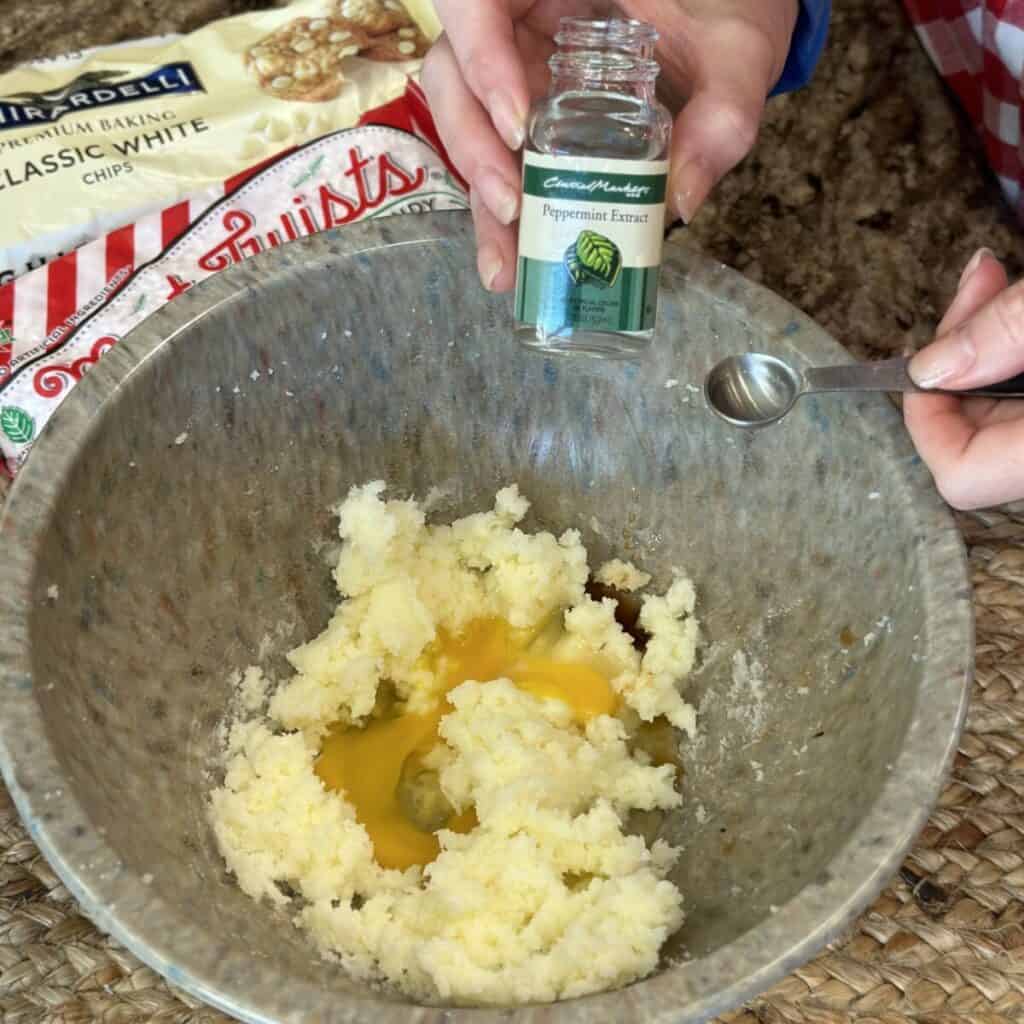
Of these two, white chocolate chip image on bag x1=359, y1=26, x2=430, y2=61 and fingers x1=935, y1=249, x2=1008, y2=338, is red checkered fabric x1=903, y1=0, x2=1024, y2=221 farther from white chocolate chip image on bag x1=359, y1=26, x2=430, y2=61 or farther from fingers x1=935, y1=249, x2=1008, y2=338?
white chocolate chip image on bag x1=359, y1=26, x2=430, y2=61

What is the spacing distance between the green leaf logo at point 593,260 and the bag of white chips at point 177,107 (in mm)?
574

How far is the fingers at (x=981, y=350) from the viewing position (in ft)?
2.44

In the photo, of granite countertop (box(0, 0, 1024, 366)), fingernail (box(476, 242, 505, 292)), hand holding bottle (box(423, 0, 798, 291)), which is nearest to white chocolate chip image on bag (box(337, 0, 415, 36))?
granite countertop (box(0, 0, 1024, 366))

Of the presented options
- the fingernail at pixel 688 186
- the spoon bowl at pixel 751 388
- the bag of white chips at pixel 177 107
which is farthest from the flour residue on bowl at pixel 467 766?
the bag of white chips at pixel 177 107

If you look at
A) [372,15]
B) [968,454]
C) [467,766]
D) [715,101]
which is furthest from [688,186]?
[372,15]

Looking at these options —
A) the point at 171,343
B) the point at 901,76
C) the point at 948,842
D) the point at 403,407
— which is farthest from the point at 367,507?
the point at 901,76

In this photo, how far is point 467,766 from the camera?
0.89m

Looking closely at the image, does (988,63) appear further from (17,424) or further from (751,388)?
(17,424)

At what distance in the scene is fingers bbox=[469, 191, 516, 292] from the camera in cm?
91

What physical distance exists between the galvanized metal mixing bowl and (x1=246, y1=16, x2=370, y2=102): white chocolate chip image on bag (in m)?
0.42

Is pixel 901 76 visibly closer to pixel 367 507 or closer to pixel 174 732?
pixel 367 507

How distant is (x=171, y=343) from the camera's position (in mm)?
902

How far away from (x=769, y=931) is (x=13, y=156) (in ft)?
3.46

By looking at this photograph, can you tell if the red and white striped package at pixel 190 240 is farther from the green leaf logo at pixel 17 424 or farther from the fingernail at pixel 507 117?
the fingernail at pixel 507 117
